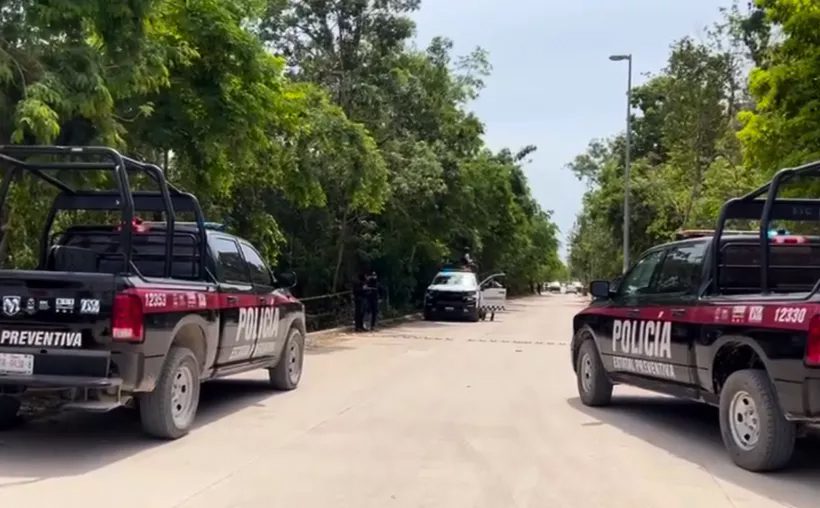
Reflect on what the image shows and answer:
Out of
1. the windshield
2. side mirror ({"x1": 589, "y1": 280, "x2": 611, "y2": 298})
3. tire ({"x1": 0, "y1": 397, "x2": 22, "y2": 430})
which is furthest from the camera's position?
the windshield

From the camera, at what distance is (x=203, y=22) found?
12297 mm

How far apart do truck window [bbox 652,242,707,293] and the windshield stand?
22530mm

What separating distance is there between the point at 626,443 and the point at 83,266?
18.9 feet

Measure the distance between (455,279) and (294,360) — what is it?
20724 mm

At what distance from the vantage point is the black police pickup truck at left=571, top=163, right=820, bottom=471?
684cm

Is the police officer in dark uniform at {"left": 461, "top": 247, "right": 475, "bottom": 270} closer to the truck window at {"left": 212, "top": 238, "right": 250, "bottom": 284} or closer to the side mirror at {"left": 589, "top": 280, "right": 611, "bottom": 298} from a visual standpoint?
the side mirror at {"left": 589, "top": 280, "right": 611, "bottom": 298}

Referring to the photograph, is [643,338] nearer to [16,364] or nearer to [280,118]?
[16,364]

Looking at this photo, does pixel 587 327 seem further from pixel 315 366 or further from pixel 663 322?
pixel 315 366

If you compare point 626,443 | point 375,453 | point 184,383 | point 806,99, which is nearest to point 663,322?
point 626,443

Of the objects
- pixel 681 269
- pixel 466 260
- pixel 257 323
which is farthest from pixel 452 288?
pixel 681 269

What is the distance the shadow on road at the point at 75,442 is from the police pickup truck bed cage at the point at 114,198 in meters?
1.56

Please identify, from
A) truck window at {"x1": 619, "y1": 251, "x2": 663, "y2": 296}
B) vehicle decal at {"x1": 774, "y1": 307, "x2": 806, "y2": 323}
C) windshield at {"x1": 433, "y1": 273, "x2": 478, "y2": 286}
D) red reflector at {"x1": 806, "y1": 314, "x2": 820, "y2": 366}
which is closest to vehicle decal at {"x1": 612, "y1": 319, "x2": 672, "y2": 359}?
truck window at {"x1": 619, "y1": 251, "x2": 663, "y2": 296}

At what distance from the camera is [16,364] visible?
7281 mm

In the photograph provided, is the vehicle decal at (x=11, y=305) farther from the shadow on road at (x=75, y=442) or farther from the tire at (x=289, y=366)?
the tire at (x=289, y=366)
